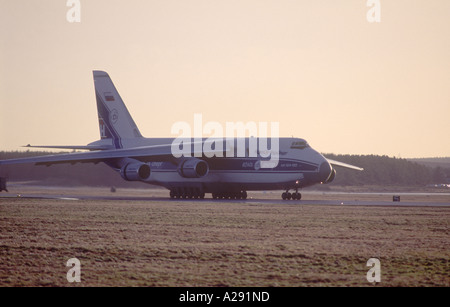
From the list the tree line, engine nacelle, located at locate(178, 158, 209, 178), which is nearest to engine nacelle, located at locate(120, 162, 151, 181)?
engine nacelle, located at locate(178, 158, 209, 178)

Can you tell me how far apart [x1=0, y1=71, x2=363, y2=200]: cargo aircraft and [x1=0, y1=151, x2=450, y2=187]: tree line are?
52.9ft

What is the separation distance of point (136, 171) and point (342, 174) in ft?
132

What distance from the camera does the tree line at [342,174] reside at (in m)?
66.7

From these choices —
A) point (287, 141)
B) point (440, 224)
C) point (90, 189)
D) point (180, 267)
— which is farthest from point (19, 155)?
point (180, 267)

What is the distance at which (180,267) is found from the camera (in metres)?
14.7

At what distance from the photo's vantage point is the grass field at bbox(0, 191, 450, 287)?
13.5 metres

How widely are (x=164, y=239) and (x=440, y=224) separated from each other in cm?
1077

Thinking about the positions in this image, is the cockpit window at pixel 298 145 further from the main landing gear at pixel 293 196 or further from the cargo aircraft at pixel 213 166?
the main landing gear at pixel 293 196

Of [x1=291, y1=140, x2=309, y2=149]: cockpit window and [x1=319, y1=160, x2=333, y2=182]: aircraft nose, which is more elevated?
[x1=291, y1=140, x2=309, y2=149]: cockpit window

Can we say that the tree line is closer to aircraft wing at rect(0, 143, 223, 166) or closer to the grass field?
aircraft wing at rect(0, 143, 223, 166)

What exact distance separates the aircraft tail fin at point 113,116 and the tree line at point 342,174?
14930 millimetres

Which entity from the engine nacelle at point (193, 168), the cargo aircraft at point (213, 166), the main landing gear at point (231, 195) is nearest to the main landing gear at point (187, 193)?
the cargo aircraft at point (213, 166)

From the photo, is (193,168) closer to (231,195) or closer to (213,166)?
(213,166)
